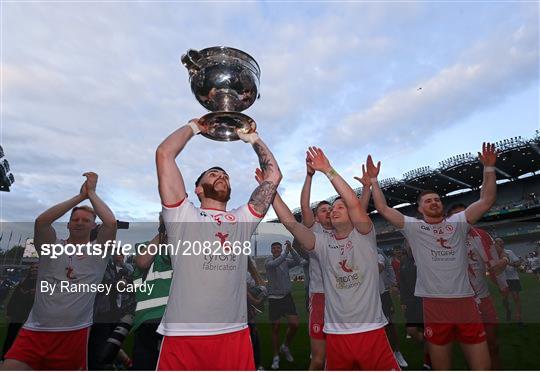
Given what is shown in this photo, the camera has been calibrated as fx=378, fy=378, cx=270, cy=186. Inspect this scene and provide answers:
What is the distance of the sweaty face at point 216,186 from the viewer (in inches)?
114

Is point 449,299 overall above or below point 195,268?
below

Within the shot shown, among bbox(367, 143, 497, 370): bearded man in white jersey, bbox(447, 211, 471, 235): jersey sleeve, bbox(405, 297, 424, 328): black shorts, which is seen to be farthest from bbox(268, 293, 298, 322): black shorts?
bbox(447, 211, 471, 235): jersey sleeve

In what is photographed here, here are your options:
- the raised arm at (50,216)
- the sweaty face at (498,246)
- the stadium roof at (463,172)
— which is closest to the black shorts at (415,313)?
the sweaty face at (498,246)

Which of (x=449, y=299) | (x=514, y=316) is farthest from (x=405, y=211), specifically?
(x=449, y=299)

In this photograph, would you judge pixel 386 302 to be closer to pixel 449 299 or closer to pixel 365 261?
pixel 449 299

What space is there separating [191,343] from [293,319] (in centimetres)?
478

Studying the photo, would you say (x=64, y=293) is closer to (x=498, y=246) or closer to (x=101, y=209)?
(x=101, y=209)

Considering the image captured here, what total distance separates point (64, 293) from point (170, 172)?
2.09 metres

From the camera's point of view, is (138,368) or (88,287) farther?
(88,287)

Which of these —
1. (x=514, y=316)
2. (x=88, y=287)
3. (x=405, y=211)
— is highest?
(x=405, y=211)

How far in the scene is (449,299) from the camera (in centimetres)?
392

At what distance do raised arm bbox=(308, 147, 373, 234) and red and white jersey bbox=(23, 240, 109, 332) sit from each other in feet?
8.13

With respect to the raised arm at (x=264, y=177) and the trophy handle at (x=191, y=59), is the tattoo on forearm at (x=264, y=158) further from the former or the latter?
the trophy handle at (x=191, y=59)

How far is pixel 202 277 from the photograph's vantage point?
2510mm
